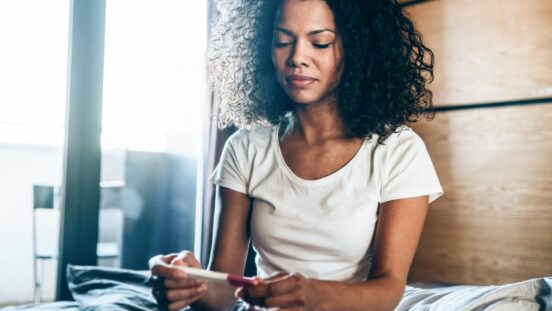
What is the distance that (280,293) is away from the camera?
79 cm

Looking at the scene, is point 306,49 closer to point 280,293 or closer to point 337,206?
point 337,206

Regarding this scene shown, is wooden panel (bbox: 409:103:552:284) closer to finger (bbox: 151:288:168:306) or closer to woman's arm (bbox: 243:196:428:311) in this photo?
woman's arm (bbox: 243:196:428:311)

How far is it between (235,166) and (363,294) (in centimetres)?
49

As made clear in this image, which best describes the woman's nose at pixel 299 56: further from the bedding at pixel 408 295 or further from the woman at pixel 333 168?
the bedding at pixel 408 295

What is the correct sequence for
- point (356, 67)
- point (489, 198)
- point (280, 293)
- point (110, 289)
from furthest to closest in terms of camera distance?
1. point (489, 198)
2. point (110, 289)
3. point (356, 67)
4. point (280, 293)

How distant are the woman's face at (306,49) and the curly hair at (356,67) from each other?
0.14 feet

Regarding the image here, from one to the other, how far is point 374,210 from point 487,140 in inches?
46.1

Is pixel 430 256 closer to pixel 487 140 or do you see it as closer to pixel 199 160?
pixel 487 140

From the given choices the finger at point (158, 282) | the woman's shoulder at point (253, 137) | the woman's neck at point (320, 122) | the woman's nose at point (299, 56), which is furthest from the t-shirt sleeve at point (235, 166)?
the finger at point (158, 282)

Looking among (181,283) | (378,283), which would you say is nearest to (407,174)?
(378,283)

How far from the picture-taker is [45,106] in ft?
9.96

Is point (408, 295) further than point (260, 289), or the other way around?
point (408, 295)

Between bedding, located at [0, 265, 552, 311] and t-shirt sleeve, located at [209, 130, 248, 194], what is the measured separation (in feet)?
1.04

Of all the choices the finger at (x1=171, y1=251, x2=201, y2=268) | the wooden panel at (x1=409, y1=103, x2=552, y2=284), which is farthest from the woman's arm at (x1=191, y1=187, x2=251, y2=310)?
the wooden panel at (x1=409, y1=103, x2=552, y2=284)
